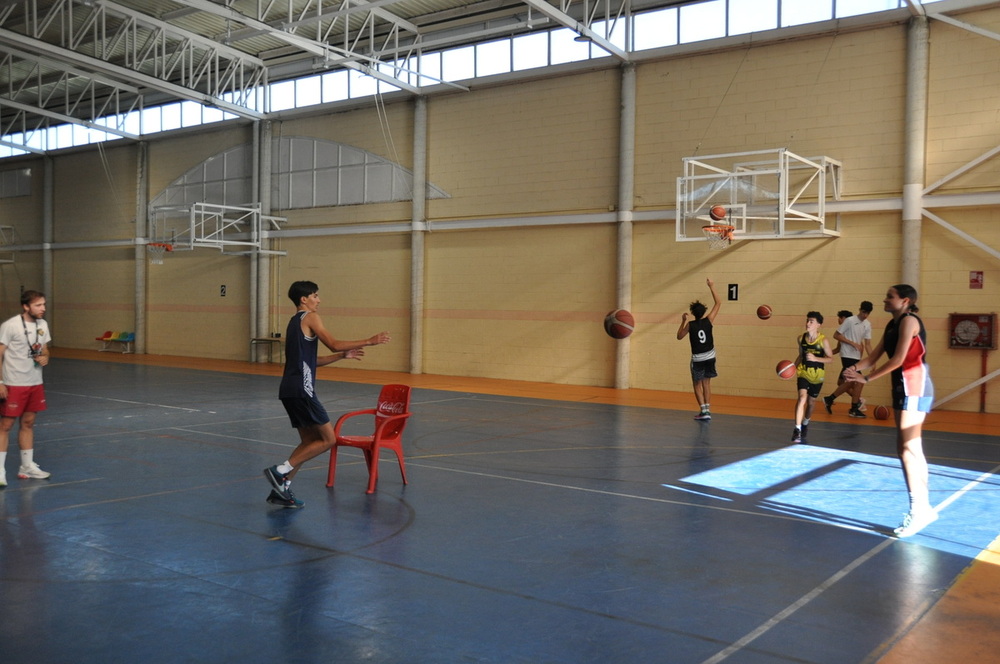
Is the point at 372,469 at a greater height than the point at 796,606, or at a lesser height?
greater

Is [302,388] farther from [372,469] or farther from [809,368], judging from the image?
[809,368]

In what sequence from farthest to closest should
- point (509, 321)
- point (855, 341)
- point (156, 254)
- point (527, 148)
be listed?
point (156, 254)
point (509, 321)
point (527, 148)
point (855, 341)

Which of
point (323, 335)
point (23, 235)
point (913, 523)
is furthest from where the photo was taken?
point (23, 235)

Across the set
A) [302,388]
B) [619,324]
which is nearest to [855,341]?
[619,324]

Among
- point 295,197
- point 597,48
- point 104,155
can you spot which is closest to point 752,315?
point 597,48

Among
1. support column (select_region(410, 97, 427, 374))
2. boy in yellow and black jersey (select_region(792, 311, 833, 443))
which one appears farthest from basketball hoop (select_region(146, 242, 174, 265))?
boy in yellow and black jersey (select_region(792, 311, 833, 443))

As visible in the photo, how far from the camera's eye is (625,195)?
→ 1791 cm

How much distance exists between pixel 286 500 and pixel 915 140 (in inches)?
511

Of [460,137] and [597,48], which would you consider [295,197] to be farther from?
[597,48]

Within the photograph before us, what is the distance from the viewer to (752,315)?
16703 millimetres

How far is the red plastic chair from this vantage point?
7.70 metres

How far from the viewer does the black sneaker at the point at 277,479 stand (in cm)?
712

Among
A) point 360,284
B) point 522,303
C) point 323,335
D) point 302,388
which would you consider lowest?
point 302,388

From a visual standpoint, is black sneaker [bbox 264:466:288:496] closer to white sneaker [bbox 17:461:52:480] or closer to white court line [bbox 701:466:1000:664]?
white sneaker [bbox 17:461:52:480]
